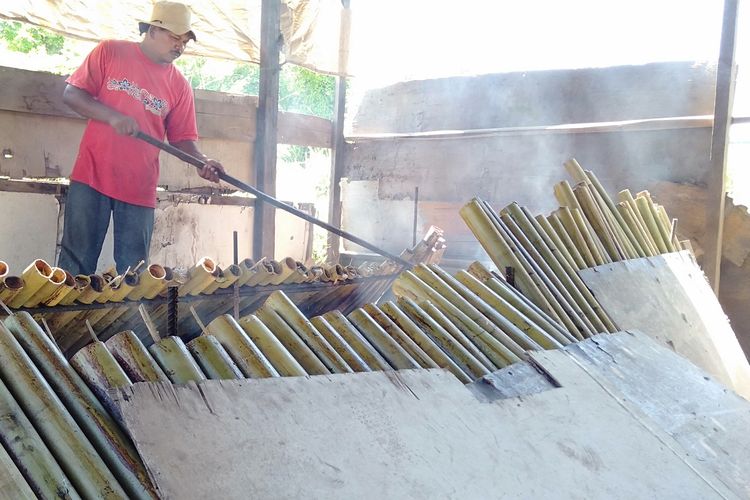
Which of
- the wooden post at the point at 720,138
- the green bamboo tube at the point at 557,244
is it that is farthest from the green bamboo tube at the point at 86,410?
the wooden post at the point at 720,138

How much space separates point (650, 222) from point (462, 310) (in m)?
1.70

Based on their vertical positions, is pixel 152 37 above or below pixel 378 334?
above

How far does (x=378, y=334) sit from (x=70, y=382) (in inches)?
27.1

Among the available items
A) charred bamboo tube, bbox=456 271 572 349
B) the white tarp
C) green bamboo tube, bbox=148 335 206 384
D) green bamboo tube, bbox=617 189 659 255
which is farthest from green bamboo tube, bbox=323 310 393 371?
the white tarp

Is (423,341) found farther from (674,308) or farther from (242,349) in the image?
(674,308)

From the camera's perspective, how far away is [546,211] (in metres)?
4.38

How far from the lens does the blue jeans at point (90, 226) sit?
3.15 m

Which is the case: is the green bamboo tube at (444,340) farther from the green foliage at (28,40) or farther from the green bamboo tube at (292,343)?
the green foliage at (28,40)

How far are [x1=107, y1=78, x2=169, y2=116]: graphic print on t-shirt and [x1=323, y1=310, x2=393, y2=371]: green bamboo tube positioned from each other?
208cm

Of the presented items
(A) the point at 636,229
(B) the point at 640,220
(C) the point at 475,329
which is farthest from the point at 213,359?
(B) the point at 640,220

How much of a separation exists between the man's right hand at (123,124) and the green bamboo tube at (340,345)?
181cm

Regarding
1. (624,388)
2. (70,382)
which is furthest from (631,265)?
(70,382)

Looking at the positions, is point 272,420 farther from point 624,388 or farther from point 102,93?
point 102,93

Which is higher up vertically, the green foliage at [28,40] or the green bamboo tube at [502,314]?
the green foliage at [28,40]
